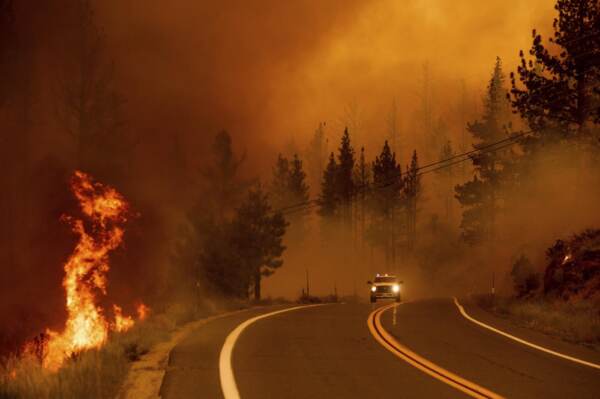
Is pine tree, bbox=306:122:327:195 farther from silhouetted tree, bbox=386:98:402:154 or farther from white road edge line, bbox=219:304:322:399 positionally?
white road edge line, bbox=219:304:322:399

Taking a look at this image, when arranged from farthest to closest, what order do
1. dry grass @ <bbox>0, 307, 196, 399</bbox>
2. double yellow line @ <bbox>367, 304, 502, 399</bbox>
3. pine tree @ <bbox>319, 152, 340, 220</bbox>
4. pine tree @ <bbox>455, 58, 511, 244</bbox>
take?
pine tree @ <bbox>319, 152, 340, 220</bbox>
pine tree @ <bbox>455, 58, 511, 244</bbox>
double yellow line @ <bbox>367, 304, 502, 399</bbox>
dry grass @ <bbox>0, 307, 196, 399</bbox>

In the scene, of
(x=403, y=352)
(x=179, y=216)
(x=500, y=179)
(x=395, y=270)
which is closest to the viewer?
(x=403, y=352)

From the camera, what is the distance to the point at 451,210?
112 metres

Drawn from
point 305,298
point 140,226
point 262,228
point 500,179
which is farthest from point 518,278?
point 500,179

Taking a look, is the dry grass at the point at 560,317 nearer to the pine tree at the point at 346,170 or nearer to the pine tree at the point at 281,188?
the pine tree at the point at 346,170

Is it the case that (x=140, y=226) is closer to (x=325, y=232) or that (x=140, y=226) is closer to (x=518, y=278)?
(x=518, y=278)

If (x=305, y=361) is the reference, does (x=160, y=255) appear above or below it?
above

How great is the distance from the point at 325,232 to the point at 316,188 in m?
28.9

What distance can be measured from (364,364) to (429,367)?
1.04m

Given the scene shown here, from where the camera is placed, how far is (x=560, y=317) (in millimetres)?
17656

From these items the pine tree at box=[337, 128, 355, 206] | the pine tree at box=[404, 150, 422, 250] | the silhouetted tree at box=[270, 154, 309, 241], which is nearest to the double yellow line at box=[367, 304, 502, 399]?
the pine tree at box=[337, 128, 355, 206]

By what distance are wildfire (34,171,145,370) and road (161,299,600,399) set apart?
6.82 m

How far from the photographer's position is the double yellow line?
25.3ft

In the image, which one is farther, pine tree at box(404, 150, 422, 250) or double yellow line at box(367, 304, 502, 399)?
pine tree at box(404, 150, 422, 250)
